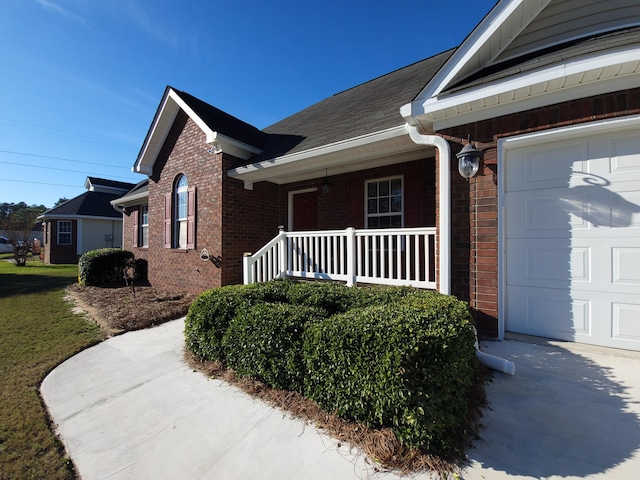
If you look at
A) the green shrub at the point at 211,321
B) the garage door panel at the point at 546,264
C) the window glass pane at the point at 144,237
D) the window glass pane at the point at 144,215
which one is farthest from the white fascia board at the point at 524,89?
the window glass pane at the point at 144,215

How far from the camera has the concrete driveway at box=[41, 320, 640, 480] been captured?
2093mm

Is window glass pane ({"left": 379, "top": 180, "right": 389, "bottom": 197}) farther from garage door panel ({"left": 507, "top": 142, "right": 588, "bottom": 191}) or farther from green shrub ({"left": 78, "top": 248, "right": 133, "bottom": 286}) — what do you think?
green shrub ({"left": 78, "top": 248, "right": 133, "bottom": 286})

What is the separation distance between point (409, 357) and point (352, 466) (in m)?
0.90

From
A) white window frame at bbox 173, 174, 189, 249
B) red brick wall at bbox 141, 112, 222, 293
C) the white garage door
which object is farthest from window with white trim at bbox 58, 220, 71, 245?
the white garage door

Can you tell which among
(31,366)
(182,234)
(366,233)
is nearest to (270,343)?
(366,233)

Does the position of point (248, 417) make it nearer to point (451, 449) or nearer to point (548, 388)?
point (451, 449)

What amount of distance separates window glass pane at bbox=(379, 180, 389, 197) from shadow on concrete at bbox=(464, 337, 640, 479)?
14.1 ft

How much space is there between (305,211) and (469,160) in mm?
5163

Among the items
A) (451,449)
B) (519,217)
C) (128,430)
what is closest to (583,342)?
(519,217)

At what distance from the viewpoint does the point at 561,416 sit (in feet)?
8.08

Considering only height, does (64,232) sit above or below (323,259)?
above

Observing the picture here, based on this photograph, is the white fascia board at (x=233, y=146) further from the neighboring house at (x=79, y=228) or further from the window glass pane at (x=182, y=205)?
the neighboring house at (x=79, y=228)

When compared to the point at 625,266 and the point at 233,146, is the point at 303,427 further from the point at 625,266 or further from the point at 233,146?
the point at 233,146

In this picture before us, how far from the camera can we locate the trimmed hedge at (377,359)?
2.15m
